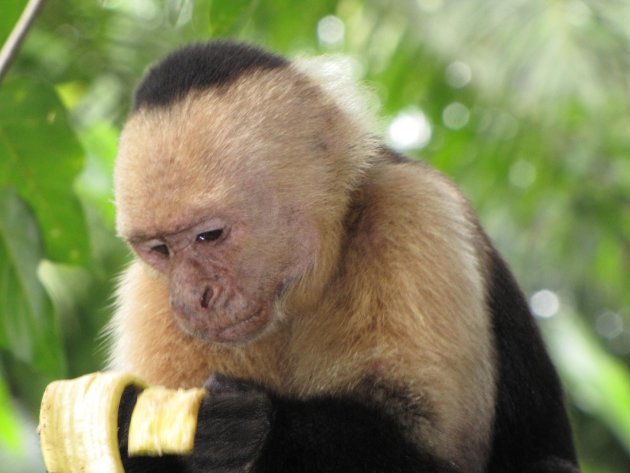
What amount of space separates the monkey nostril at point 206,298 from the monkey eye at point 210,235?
0.15 m

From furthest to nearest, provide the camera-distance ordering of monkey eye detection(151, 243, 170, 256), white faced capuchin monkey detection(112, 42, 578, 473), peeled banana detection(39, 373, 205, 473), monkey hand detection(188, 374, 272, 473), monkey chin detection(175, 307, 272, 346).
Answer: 1. monkey eye detection(151, 243, 170, 256)
2. monkey chin detection(175, 307, 272, 346)
3. white faced capuchin monkey detection(112, 42, 578, 473)
4. monkey hand detection(188, 374, 272, 473)
5. peeled banana detection(39, 373, 205, 473)

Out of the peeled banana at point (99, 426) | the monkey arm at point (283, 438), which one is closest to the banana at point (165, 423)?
the peeled banana at point (99, 426)

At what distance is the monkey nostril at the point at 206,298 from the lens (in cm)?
299

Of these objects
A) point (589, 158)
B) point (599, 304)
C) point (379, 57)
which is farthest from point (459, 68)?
point (599, 304)

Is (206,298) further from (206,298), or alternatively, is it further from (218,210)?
(218,210)

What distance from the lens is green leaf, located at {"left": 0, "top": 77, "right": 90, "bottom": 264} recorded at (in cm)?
330

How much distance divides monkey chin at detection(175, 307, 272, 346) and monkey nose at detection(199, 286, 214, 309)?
38 mm

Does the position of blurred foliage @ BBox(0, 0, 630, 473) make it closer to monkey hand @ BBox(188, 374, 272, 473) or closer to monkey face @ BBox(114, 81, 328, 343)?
monkey face @ BBox(114, 81, 328, 343)

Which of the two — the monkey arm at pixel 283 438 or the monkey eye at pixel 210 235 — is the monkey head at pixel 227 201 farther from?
the monkey arm at pixel 283 438

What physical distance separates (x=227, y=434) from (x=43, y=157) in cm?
128

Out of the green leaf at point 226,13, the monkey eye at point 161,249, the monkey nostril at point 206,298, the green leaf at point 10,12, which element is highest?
the green leaf at point 226,13

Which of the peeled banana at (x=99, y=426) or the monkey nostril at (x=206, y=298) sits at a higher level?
the monkey nostril at (x=206, y=298)

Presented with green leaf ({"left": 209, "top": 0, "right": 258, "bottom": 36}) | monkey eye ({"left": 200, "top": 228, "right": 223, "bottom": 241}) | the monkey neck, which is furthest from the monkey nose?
green leaf ({"left": 209, "top": 0, "right": 258, "bottom": 36})

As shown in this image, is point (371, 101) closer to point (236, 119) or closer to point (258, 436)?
point (236, 119)
